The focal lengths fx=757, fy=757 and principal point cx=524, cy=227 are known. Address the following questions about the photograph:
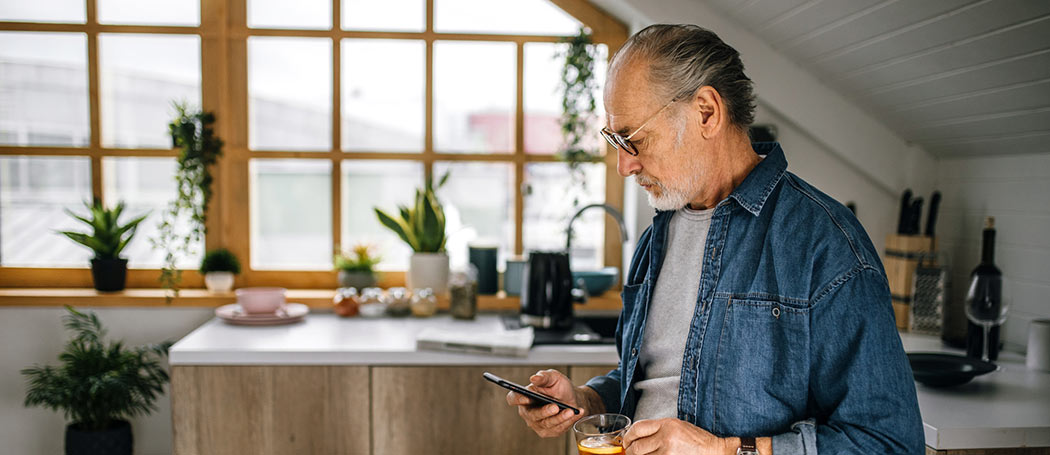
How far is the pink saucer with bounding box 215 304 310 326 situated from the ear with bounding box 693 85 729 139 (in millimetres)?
1937

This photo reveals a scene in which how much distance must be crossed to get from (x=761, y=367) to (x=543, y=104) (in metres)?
2.14

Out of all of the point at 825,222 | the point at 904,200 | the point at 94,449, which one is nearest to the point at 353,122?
the point at 94,449

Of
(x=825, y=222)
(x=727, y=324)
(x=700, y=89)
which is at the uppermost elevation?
(x=700, y=89)

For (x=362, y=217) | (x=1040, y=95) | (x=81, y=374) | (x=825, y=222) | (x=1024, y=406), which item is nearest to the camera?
(x=825, y=222)

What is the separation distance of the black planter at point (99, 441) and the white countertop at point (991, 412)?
2.56m

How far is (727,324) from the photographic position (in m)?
1.31

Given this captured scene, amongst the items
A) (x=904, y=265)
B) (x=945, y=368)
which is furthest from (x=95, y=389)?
(x=904, y=265)

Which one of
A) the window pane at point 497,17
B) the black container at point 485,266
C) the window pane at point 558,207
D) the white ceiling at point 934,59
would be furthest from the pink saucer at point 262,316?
the white ceiling at point 934,59

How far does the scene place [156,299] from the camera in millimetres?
2996

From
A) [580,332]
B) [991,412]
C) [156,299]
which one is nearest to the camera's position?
[991,412]

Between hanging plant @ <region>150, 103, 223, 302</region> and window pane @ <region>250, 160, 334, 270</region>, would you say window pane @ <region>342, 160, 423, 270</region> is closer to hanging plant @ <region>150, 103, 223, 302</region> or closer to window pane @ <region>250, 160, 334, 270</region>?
window pane @ <region>250, 160, 334, 270</region>

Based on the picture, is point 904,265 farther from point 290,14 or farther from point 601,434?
point 290,14

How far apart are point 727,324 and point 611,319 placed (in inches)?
68.6

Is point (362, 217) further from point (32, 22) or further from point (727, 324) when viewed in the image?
point (727, 324)
